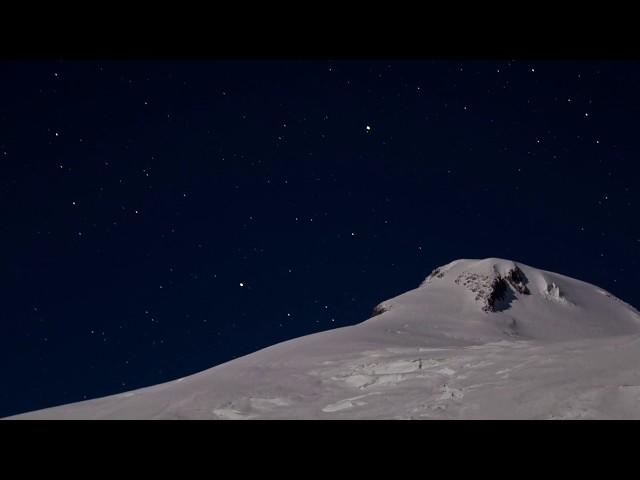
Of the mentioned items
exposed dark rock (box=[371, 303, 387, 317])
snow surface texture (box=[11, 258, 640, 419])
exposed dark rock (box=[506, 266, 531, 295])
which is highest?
exposed dark rock (box=[506, 266, 531, 295])

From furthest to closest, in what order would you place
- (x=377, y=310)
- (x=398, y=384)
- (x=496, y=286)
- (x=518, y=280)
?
(x=518, y=280) < (x=496, y=286) < (x=377, y=310) < (x=398, y=384)

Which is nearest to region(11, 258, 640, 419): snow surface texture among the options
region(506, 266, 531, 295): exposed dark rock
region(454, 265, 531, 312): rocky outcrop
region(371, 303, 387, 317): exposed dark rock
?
region(371, 303, 387, 317): exposed dark rock

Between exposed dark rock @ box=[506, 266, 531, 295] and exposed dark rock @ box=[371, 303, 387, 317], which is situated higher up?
exposed dark rock @ box=[506, 266, 531, 295]

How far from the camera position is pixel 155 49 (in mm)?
3254

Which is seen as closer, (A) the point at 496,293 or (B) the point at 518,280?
(A) the point at 496,293

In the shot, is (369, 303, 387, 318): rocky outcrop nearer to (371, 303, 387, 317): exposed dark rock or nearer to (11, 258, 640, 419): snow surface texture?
(371, 303, 387, 317): exposed dark rock

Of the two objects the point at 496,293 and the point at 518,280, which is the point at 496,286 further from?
the point at 518,280

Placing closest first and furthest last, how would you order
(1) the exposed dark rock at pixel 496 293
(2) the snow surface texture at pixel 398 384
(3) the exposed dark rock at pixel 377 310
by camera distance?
(2) the snow surface texture at pixel 398 384 → (3) the exposed dark rock at pixel 377 310 → (1) the exposed dark rock at pixel 496 293

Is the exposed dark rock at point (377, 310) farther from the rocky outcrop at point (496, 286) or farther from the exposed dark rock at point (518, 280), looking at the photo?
the exposed dark rock at point (518, 280)

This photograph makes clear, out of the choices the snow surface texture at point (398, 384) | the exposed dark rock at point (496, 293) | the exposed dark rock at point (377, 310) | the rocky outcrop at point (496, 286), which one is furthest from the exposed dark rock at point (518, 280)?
the snow surface texture at point (398, 384)

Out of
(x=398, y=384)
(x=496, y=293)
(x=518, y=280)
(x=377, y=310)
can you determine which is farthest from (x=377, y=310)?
(x=398, y=384)

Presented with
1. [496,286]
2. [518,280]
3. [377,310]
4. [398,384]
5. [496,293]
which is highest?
[518,280]
